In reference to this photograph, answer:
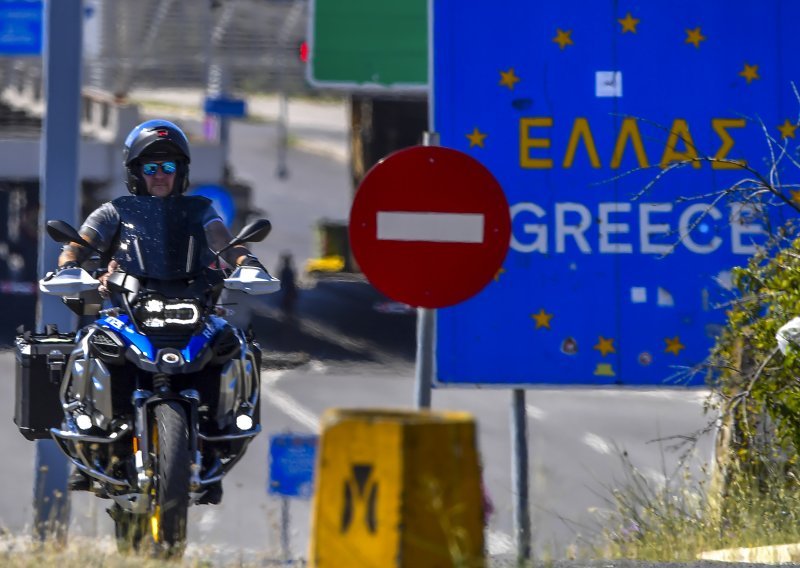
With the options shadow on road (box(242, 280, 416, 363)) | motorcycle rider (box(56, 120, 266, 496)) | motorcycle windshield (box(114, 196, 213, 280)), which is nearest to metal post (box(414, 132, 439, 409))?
motorcycle rider (box(56, 120, 266, 496))

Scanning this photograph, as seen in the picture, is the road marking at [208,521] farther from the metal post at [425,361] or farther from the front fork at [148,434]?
the metal post at [425,361]

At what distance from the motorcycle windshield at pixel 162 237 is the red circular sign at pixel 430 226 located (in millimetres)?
1442

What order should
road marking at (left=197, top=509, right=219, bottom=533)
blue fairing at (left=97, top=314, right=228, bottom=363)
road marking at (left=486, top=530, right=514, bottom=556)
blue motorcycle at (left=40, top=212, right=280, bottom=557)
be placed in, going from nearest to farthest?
blue motorcycle at (left=40, top=212, right=280, bottom=557)
blue fairing at (left=97, top=314, right=228, bottom=363)
road marking at (left=486, top=530, right=514, bottom=556)
road marking at (left=197, top=509, right=219, bottom=533)

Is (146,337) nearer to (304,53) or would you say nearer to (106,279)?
(106,279)

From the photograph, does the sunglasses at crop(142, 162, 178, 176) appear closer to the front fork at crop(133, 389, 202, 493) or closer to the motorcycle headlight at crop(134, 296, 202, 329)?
the motorcycle headlight at crop(134, 296, 202, 329)

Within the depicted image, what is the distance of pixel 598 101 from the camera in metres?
10.9

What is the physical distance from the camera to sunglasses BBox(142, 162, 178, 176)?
9.14 metres

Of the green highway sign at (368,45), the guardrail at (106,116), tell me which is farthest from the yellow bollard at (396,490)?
the guardrail at (106,116)

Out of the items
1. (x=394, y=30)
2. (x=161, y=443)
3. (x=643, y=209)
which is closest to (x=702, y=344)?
(x=643, y=209)

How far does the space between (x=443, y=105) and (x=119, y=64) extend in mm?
44908

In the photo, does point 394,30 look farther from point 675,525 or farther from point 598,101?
point 675,525

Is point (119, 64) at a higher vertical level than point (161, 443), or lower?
higher

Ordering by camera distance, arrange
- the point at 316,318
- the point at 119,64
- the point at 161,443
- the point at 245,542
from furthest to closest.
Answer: the point at 119,64
the point at 316,318
the point at 245,542
the point at 161,443

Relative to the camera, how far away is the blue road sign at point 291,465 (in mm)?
13312
